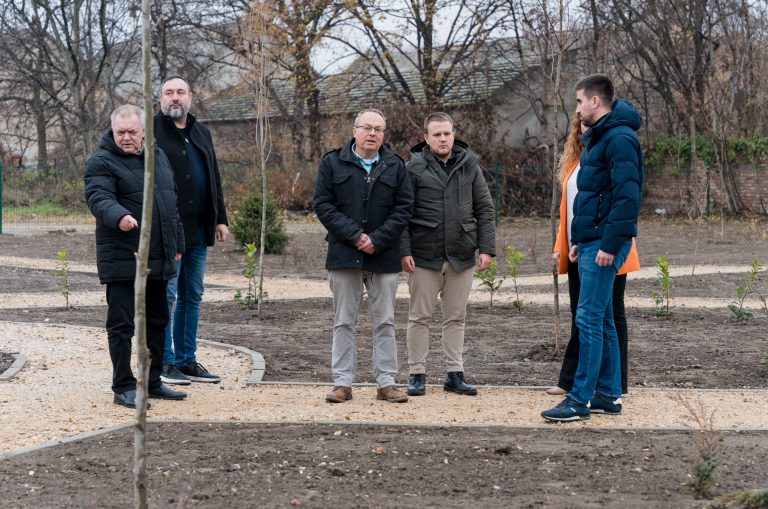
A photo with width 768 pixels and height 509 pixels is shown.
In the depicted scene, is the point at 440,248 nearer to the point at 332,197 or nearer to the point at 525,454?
the point at 332,197

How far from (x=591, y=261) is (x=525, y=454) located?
1.43 meters

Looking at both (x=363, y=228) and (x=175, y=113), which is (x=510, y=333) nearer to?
(x=363, y=228)

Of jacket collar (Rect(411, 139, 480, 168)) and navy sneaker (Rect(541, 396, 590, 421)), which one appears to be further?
jacket collar (Rect(411, 139, 480, 168))

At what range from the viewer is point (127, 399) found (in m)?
6.58

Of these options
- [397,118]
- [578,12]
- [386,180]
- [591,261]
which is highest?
[578,12]

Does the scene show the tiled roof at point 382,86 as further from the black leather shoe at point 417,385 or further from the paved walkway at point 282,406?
the black leather shoe at point 417,385

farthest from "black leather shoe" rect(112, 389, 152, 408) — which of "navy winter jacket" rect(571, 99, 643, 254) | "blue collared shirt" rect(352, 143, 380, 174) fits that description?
"navy winter jacket" rect(571, 99, 643, 254)

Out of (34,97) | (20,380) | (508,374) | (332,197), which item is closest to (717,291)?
(508,374)

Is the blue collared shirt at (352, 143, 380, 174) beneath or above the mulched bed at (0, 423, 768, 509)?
above

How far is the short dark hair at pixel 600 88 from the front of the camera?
6230 millimetres

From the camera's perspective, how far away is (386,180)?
6.77 meters

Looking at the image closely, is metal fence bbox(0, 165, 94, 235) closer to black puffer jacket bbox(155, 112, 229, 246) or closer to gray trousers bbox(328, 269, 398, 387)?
black puffer jacket bbox(155, 112, 229, 246)

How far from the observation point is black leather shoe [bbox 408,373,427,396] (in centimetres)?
705

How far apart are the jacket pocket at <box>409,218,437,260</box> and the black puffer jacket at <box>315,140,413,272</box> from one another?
0.22 metres
